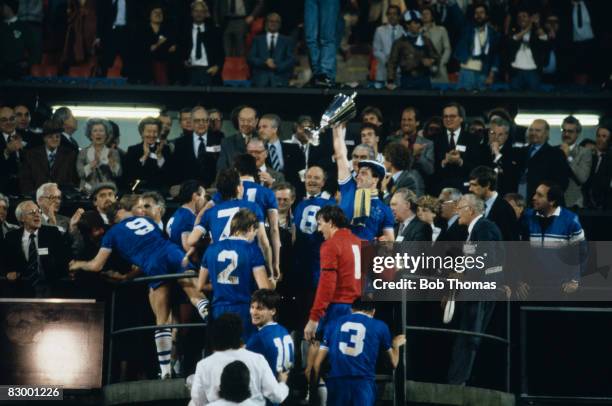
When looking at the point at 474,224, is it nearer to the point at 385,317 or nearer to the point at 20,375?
the point at 385,317

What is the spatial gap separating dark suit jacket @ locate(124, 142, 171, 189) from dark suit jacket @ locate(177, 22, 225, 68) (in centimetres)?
251

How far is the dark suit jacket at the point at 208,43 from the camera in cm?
1786

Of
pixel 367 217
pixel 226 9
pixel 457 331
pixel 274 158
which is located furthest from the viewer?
pixel 226 9

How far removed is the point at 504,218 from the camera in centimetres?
1294

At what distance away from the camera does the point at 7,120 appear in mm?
16344

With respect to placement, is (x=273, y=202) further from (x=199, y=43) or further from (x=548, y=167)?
(x=199, y=43)

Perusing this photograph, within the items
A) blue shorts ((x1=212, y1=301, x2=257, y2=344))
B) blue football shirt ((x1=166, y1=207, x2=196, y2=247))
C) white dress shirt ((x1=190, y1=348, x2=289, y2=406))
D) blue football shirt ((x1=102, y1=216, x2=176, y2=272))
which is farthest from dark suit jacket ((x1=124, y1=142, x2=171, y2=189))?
white dress shirt ((x1=190, y1=348, x2=289, y2=406))

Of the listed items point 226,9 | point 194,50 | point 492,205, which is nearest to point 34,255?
point 492,205

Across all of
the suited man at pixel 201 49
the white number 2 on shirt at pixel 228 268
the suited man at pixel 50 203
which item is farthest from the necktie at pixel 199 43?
the white number 2 on shirt at pixel 228 268

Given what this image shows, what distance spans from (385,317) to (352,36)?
28.7ft

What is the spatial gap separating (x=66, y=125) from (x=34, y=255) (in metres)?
3.75

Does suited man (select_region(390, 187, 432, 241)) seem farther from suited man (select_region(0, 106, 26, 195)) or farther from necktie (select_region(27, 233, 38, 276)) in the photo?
suited man (select_region(0, 106, 26, 195))

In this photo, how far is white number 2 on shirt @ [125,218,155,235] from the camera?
1234cm

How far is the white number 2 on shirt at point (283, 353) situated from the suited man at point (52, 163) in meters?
6.14
